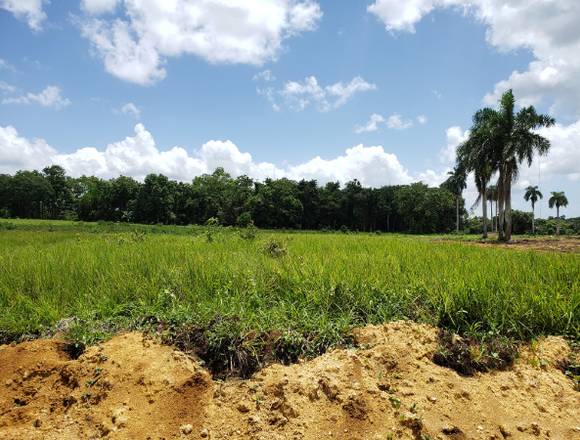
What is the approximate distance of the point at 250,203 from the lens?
62.4 m

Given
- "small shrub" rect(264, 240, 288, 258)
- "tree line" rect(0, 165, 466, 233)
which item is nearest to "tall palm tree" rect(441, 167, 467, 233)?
"tree line" rect(0, 165, 466, 233)

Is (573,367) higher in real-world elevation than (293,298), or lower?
lower

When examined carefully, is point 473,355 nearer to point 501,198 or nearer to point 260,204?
point 501,198

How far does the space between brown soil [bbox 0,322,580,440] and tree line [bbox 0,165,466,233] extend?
188 feet

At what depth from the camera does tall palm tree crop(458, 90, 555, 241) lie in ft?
93.2

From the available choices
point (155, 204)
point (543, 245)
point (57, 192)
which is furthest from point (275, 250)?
point (57, 192)

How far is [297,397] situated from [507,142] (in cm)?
3107

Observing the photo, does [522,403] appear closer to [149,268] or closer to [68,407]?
[68,407]

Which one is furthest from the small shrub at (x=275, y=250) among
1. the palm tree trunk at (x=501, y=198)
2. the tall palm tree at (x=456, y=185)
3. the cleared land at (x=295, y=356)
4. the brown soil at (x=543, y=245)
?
the tall palm tree at (x=456, y=185)

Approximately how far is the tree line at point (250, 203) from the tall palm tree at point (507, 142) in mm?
29495

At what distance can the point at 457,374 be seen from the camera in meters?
3.48

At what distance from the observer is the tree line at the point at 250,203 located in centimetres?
6181

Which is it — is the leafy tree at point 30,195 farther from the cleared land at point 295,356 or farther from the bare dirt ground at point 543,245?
the cleared land at point 295,356

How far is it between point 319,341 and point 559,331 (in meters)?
2.62
